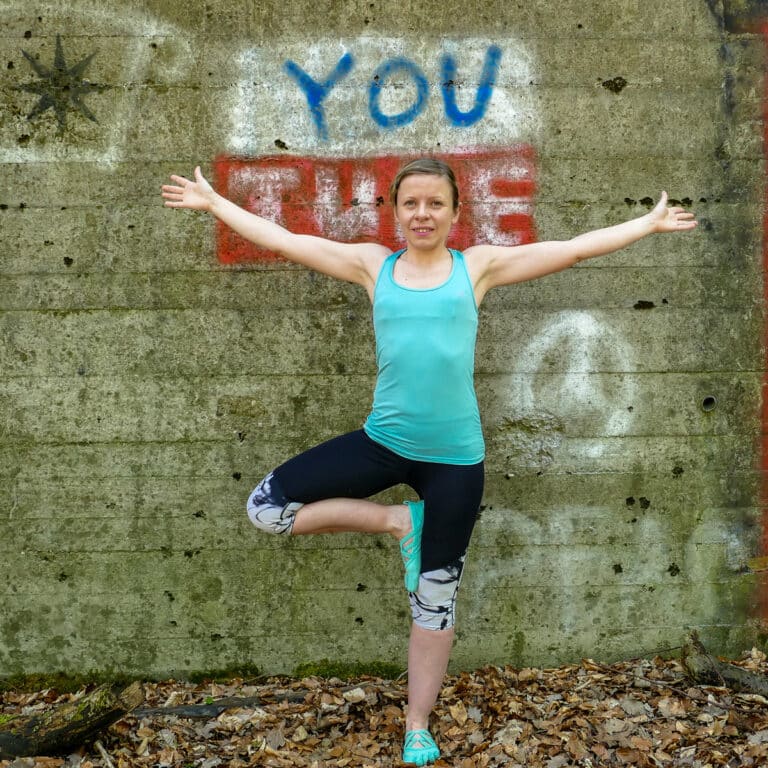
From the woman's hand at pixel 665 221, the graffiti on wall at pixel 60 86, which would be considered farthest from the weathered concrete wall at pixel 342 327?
the woman's hand at pixel 665 221

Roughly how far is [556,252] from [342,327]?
51.5 inches

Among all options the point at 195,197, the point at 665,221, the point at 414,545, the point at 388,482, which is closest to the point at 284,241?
the point at 195,197

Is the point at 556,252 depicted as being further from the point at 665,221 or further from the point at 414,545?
the point at 414,545

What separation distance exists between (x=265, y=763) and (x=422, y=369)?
1.87 meters

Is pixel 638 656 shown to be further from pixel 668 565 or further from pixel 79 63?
pixel 79 63

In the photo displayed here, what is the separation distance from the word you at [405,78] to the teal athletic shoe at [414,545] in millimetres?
1985

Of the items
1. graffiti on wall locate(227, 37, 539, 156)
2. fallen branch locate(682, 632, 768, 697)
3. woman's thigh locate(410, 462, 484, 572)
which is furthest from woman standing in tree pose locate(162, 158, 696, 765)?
fallen branch locate(682, 632, 768, 697)

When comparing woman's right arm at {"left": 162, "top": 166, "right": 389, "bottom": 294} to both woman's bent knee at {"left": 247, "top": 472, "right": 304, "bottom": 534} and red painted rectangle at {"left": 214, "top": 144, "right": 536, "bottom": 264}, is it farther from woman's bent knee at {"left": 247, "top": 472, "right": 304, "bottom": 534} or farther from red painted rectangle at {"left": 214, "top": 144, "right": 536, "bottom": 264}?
woman's bent knee at {"left": 247, "top": 472, "right": 304, "bottom": 534}

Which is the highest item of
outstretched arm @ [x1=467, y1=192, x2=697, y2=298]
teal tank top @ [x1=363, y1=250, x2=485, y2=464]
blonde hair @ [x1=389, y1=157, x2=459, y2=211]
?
blonde hair @ [x1=389, y1=157, x2=459, y2=211]

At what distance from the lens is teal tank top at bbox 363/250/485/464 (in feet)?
9.98

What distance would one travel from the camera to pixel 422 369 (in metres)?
3.05

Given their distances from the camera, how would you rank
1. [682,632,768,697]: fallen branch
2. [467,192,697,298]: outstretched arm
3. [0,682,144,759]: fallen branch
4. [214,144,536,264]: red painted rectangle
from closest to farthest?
1. [467,192,697,298]: outstretched arm
2. [0,682,144,759]: fallen branch
3. [682,632,768,697]: fallen branch
4. [214,144,536,264]: red painted rectangle

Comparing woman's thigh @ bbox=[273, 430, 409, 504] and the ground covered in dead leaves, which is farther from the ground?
woman's thigh @ bbox=[273, 430, 409, 504]

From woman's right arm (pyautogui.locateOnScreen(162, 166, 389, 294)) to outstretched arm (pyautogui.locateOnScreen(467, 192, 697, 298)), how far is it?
42 cm
